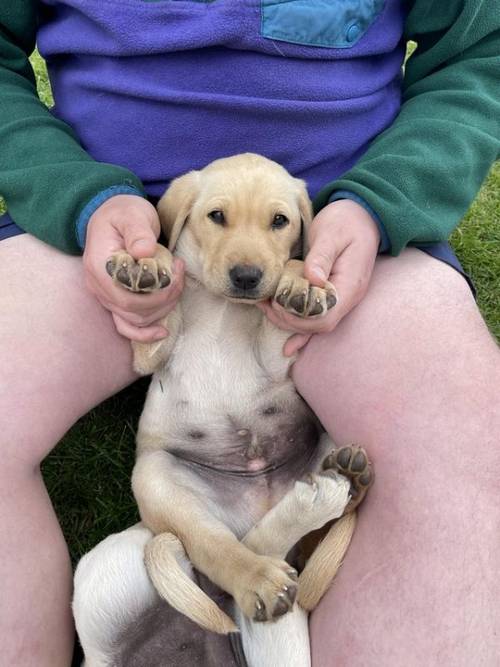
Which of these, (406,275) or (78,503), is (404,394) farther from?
(78,503)

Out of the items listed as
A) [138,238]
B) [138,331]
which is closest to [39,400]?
[138,331]

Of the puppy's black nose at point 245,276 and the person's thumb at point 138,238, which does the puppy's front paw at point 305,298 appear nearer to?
the puppy's black nose at point 245,276

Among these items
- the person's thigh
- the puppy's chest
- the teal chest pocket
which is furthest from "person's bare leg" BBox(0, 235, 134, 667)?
the teal chest pocket

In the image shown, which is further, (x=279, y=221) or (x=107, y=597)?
(x=279, y=221)

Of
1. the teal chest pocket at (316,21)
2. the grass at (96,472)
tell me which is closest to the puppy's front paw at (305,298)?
the teal chest pocket at (316,21)

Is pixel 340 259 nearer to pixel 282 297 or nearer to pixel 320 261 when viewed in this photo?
pixel 320 261

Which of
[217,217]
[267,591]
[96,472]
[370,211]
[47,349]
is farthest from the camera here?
[96,472]

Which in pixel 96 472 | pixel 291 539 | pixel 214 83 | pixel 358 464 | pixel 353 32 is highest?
pixel 353 32

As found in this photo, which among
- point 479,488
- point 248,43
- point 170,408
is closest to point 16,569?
point 170,408
